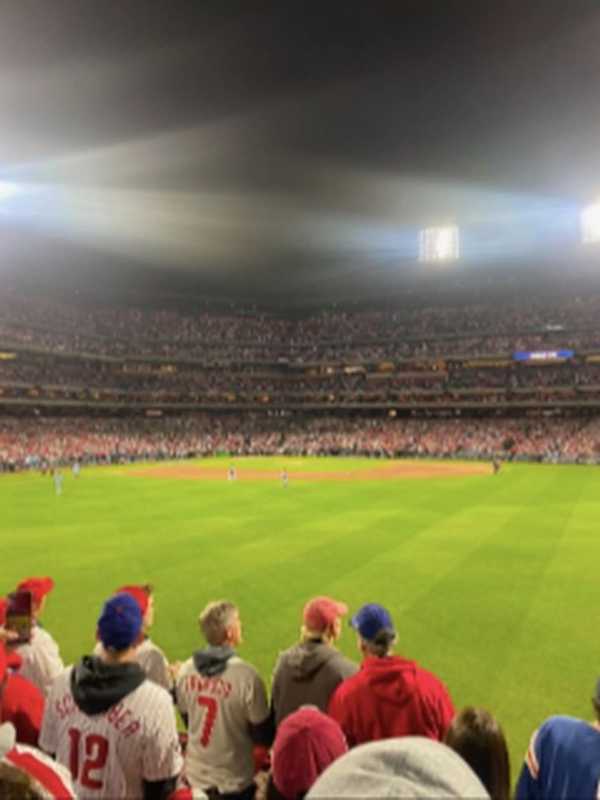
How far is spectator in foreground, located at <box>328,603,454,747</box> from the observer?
4.12 m

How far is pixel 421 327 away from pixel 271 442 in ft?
107

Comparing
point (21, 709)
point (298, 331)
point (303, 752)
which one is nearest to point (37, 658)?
point (21, 709)

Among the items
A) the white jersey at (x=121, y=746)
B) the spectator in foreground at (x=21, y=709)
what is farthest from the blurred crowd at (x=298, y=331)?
the white jersey at (x=121, y=746)

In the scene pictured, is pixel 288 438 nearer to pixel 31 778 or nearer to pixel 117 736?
pixel 117 736

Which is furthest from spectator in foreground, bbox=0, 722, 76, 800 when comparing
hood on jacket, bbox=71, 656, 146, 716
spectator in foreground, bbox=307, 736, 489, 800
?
hood on jacket, bbox=71, 656, 146, 716

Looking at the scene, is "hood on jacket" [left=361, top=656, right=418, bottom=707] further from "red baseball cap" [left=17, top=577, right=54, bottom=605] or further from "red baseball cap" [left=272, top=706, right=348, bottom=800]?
"red baseball cap" [left=17, top=577, right=54, bottom=605]

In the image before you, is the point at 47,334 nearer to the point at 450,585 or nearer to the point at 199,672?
the point at 450,585

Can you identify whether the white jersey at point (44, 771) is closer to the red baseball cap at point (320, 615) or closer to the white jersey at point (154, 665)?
the red baseball cap at point (320, 615)

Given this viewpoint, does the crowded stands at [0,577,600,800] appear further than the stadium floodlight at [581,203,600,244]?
No

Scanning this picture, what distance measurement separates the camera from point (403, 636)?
10539 millimetres

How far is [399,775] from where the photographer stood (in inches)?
53.6

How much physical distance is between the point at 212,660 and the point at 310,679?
93 centimetres

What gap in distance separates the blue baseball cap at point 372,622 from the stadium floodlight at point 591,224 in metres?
73.5

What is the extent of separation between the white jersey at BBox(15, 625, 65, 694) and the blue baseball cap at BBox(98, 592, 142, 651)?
242cm
